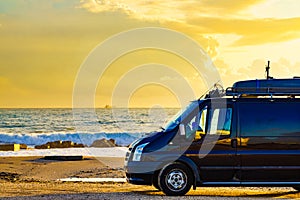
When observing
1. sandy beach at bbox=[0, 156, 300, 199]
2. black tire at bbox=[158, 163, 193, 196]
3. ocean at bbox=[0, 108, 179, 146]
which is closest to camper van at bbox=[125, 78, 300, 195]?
black tire at bbox=[158, 163, 193, 196]

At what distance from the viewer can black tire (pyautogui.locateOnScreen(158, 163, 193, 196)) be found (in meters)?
13.5

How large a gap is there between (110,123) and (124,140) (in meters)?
22.0

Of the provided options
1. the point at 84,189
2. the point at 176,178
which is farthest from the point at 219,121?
the point at 84,189

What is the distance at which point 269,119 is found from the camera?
13.5 metres

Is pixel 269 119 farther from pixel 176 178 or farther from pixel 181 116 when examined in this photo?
pixel 176 178

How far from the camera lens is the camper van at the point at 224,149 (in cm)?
1339

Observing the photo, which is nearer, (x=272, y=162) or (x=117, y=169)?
(x=272, y=162)

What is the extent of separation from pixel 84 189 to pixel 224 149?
148 inches

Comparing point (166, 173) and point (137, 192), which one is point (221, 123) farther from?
point (137, 192)

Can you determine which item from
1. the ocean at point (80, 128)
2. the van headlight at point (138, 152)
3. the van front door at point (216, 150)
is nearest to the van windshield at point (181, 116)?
the van front door at point (216, 150)

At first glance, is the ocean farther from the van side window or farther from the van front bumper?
the van side window

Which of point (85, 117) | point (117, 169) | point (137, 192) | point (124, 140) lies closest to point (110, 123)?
point (85, 117)

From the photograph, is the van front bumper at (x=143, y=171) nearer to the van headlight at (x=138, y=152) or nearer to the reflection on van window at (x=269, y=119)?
the van headlight at (x=138, y=152)

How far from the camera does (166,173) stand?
13492 millimetres
